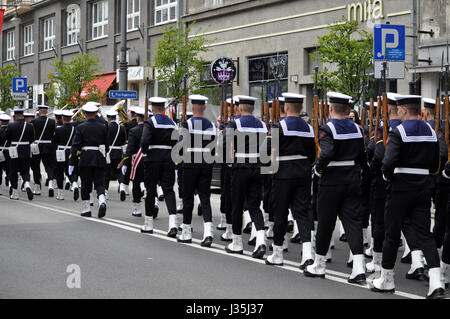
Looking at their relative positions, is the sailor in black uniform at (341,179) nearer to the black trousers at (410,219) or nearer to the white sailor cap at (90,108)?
the black trousers at (410,219)

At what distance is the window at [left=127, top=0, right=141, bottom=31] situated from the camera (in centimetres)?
3691

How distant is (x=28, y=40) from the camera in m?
51.5

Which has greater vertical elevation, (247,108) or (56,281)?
(247,108)

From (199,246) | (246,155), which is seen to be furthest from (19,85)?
(246,155)

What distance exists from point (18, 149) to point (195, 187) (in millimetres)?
7377

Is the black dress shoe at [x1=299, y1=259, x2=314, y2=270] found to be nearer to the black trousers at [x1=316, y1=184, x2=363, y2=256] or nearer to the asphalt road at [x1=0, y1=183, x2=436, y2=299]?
the asphalt road at [x1=0, y1=183, x2=436, y2=299]

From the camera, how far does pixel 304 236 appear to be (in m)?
8.72

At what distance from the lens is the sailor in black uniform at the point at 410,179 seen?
23.9 ft

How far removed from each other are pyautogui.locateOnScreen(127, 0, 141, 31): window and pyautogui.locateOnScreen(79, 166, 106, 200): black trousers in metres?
23.9

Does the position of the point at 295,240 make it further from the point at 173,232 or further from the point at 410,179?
the point at 410,179

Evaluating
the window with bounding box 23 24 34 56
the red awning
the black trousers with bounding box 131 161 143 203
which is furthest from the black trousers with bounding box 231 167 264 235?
the window with bounding box 23 24 34 56
